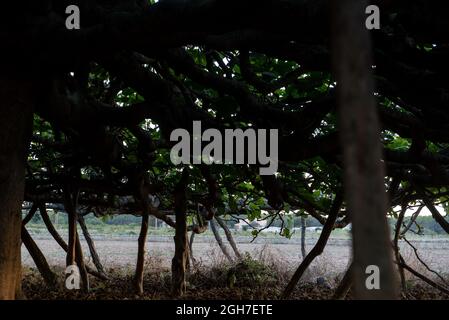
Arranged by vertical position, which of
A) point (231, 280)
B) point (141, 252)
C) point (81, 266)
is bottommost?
point (231, 280)

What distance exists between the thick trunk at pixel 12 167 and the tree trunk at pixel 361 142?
5.40 feet

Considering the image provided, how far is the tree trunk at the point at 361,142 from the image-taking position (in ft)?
1.31

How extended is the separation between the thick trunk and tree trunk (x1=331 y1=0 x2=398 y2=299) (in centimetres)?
165

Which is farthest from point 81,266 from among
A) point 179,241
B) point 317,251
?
point 317,251

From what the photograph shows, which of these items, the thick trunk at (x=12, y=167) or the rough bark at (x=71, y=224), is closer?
the thick trunk at (x=12, y=167)

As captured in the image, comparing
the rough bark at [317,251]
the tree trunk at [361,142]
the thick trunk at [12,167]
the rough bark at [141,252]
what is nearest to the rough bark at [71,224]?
the rough bark at [141,252]

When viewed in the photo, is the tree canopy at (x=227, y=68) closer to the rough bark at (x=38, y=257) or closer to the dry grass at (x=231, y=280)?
the rough bark at (x=38, y=257)

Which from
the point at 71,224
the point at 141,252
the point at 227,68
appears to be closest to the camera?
the point at 227,68

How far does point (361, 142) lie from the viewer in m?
0.40

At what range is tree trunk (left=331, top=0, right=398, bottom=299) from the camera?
1.31ft

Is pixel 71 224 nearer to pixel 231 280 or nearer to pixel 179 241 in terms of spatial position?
pixel 179 241

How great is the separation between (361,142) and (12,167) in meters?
1.69
